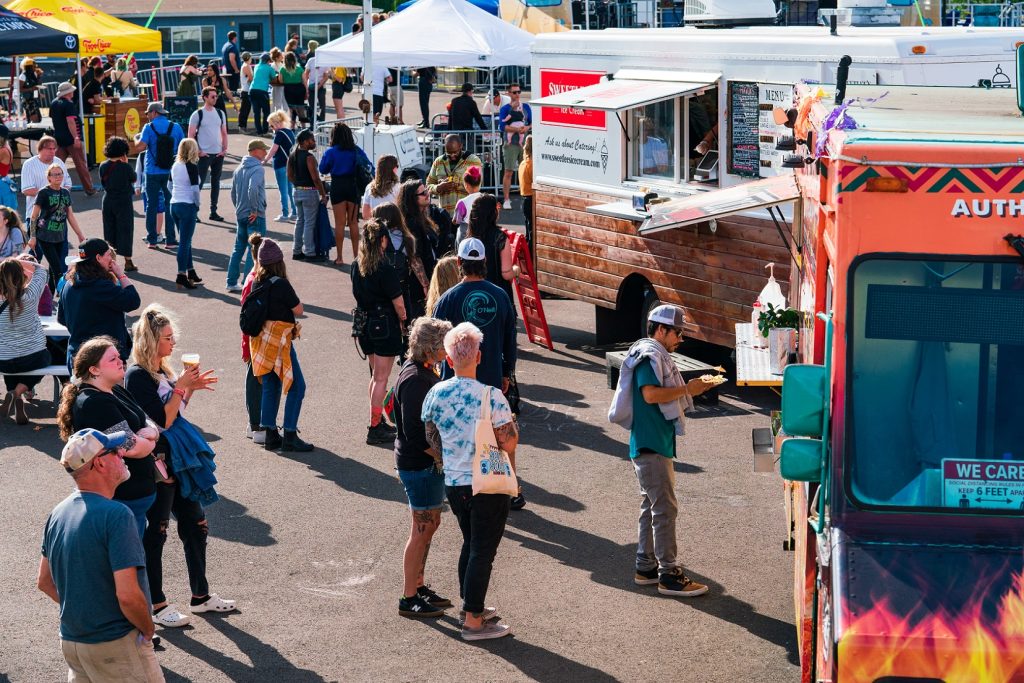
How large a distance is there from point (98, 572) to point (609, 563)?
3.78 m

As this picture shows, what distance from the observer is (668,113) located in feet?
40.7

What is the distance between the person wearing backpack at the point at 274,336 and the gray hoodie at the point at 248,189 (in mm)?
5409

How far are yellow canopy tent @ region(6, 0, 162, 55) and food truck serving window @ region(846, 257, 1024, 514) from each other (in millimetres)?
22736

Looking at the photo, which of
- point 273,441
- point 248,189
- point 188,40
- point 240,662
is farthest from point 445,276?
point 188,40

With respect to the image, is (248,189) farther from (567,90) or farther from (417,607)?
(417,607)

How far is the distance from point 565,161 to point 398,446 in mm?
7019

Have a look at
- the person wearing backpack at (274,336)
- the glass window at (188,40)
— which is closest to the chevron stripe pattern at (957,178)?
the person wearing backpack at (274,336)

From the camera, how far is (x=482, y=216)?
35.6ft

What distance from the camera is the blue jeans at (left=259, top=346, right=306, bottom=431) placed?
34.0 feet

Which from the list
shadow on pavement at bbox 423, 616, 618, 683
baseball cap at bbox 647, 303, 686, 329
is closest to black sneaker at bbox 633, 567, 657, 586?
shadow on pavement at bbox 423, 616, 618, 683

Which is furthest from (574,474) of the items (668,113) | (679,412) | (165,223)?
(165,223)

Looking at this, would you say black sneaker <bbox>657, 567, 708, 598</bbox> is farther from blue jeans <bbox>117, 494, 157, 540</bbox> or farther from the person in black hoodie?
the person in black hoodie

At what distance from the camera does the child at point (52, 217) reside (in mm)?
14758

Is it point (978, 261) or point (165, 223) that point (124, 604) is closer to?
point (978, 261)
